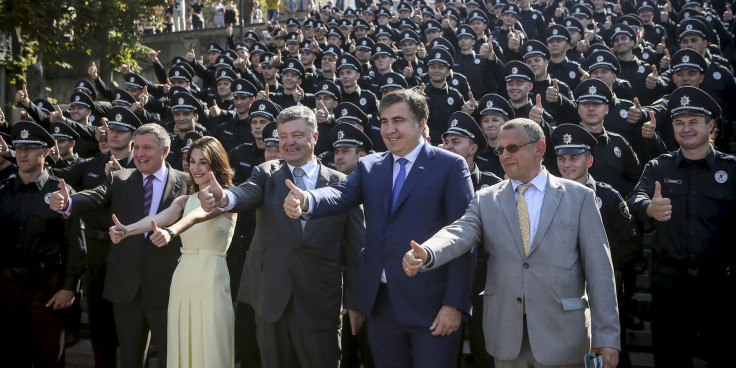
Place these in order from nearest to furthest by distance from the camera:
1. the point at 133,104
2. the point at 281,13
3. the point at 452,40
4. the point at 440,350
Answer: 1. the point at 440,350
2. the point at 133,104
3. the point at 452,40
4. the point at 281,13

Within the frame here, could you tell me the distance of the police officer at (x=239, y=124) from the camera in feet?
27.6

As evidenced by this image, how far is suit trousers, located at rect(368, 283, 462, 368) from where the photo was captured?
145 inches

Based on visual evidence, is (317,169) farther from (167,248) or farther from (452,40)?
(452,40)

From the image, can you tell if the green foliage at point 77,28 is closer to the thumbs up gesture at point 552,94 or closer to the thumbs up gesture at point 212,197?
the thumbs up gesture at point 552,94

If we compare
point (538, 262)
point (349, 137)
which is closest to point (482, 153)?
point (349, 137)

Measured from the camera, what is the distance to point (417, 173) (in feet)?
12.6

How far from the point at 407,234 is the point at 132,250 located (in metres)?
2.40

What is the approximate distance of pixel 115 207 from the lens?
5242 millimetres

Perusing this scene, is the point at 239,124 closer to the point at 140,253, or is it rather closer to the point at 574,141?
the point at 140,253

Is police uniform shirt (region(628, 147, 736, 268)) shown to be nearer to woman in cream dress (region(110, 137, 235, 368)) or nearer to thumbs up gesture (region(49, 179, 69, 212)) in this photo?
woman in cream dress (region(110, 137, 235, 368))

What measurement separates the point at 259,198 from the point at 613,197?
2.58 metres

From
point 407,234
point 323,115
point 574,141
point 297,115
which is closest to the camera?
point 407,234

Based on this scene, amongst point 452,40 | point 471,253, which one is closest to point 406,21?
point 452,40

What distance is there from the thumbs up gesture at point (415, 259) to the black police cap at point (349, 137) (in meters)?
3.25
